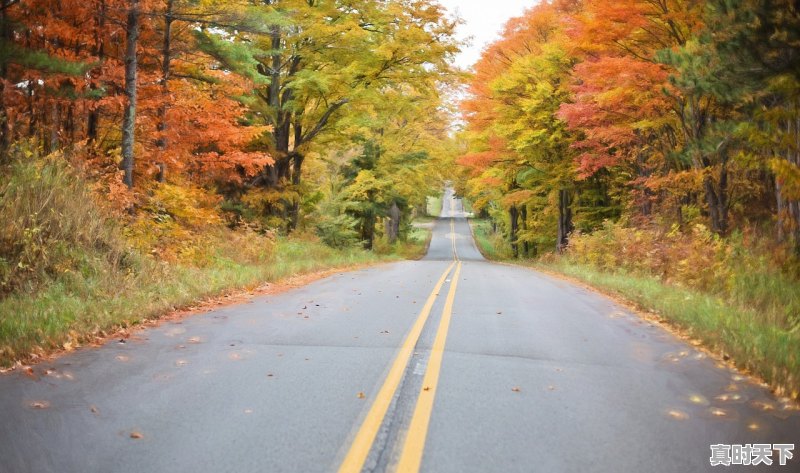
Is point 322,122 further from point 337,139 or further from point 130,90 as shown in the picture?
point 130,90

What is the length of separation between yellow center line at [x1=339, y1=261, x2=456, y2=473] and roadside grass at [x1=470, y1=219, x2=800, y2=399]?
351 centimetres

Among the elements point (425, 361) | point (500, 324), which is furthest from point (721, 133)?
point (425, 361)

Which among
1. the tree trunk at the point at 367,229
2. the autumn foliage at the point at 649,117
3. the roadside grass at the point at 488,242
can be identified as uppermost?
the autumn foliage at the point at 649,117

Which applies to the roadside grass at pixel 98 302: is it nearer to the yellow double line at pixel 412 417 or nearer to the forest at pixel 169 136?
the forest at pixel 169 136

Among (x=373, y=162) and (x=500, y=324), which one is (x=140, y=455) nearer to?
(x=500, y=324)

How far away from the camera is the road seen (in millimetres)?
3770

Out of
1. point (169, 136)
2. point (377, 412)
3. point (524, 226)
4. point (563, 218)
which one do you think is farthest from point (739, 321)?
point (524, 226)

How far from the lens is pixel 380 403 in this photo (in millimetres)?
4785

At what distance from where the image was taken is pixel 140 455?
3709mm

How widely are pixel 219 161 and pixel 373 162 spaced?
1378cm

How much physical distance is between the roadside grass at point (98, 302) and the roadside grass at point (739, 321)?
7203 millimetres

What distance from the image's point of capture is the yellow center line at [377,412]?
3699 millimetres

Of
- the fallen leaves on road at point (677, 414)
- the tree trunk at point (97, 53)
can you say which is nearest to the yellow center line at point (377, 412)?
the fallen leaves on road at point (677, 414)

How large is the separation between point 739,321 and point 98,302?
28.4 feet
